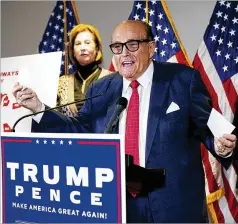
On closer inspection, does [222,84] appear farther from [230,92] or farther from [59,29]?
[59,29]

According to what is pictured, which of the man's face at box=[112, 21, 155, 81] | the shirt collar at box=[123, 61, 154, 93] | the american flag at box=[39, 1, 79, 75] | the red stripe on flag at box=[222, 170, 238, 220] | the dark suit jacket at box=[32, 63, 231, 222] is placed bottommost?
the red stripe on flag at box=[222, 170, 238, 220]

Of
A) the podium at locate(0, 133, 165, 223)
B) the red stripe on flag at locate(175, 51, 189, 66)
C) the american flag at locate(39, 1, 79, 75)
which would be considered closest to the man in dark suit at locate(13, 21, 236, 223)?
the red stripe on flag at locate(175, 51, 189, 66)

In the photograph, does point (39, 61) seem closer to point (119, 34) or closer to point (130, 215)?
point (119, 34)

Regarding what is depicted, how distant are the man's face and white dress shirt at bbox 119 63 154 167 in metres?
0.03

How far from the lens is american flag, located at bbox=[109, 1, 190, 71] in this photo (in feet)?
7.25

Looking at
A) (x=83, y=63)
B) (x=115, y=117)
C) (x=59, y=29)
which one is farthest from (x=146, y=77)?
(x=59, y=29)

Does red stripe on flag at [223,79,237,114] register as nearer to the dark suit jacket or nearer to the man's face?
the dark suit jacket

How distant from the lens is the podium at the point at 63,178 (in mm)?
816

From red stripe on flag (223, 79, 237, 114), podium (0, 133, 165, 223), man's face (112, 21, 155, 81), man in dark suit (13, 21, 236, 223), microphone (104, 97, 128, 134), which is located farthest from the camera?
red stripe on flag (223, 79, 237, 114)

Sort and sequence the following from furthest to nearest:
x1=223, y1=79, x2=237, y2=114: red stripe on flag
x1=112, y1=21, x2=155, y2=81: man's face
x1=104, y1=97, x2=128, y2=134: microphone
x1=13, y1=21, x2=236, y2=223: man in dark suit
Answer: x1=223, y1=79, x2=237, y2=114: red stripe on flag, x1=112, y1=21, x2=155, y2=81: man's face, x1=13, y1=21, x2=236, y2=223: man in dark suit, x1=104, y1=97, x2=128, y2=134: microphone

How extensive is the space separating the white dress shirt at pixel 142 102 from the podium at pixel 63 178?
0.70 metres

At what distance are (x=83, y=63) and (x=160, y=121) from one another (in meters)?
0.80

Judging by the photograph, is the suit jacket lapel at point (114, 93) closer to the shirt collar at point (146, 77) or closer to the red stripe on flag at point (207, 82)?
the shirt collar at point (146, 77)

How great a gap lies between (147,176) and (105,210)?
38cm
